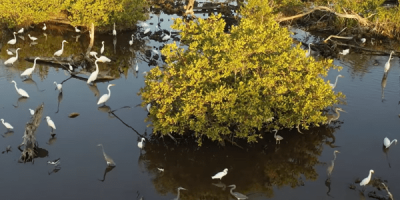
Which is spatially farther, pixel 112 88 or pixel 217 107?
pixel 112 88

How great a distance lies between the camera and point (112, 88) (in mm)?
26250

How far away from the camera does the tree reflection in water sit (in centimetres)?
1662

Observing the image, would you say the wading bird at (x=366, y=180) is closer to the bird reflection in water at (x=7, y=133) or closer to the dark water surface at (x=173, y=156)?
the dark water surface at (x=173, y=156)

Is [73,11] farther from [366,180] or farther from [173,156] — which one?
[366,180]

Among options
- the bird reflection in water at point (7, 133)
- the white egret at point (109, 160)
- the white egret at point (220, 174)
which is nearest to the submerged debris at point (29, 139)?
the bird reflection in water at point (7, 133)

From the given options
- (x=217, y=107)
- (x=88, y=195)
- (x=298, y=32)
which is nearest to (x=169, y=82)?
(x=217, y=107)

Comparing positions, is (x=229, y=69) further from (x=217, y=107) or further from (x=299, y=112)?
(x=299, y=112)

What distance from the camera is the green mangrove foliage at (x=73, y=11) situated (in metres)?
34.9

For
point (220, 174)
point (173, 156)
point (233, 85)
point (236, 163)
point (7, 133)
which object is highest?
point (233, 85)

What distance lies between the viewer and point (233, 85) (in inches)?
743

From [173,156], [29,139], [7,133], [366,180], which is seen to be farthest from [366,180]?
[7,133]

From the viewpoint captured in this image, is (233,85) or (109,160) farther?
(233,85)

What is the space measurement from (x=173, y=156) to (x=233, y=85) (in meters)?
3.93

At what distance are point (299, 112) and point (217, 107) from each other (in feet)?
12.2
